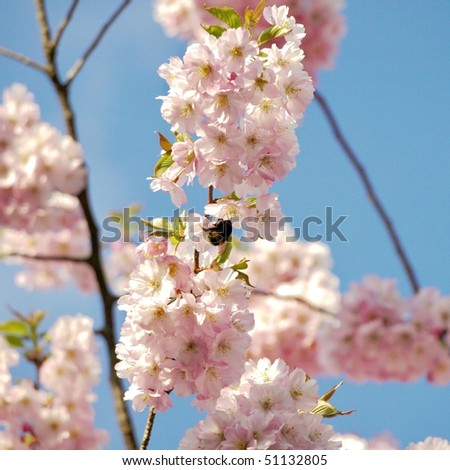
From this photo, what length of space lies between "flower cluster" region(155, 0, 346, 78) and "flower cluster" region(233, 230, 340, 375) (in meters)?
0.92

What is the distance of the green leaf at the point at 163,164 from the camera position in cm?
98

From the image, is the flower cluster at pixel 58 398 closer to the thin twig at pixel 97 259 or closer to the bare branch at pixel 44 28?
the thin twig at pixel 97 259

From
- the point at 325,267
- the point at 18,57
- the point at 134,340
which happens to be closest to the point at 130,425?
the point at 134,340

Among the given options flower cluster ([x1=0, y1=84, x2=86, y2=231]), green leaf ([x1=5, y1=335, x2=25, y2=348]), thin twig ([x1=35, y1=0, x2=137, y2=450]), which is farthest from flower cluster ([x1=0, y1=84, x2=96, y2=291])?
green leaf ([x1=5, y1=335, x2=25, y2=348])

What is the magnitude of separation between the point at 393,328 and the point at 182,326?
2080 millimetres

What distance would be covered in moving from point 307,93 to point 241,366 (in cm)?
38

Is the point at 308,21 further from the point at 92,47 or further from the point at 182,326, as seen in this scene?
the point at 182,326

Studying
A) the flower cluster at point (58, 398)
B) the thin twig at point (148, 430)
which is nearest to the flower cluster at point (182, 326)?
the thin twig at point (148, 430)

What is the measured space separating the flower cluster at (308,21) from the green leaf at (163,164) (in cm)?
219

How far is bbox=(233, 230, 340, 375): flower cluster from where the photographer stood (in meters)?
3.29

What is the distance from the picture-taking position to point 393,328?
2.81 meters

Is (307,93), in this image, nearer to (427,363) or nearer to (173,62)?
(173,62)

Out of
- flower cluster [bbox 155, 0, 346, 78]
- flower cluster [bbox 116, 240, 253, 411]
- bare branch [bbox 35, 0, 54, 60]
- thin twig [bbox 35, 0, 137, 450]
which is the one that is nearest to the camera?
flower cluster [bbox 116, 240, 253, 411]

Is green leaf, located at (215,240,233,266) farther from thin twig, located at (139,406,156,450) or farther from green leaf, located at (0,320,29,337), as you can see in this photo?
green leaf, located at (0,320,29,337)
